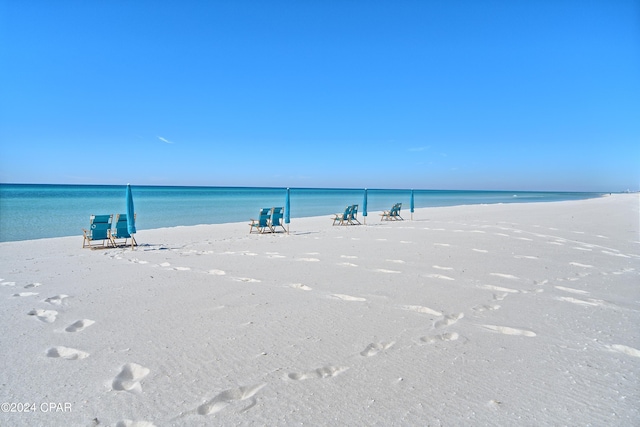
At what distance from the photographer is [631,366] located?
305 centimetres

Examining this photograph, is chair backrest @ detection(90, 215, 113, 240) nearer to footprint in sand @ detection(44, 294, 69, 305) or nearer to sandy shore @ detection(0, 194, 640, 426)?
sandy shore @ detection(0, 194, 640, 426)

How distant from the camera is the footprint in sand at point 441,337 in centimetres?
351

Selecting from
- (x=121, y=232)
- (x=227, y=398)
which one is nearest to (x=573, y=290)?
(x=227, y=398)

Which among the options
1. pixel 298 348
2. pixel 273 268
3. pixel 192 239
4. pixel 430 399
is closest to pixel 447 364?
pixel 430 399

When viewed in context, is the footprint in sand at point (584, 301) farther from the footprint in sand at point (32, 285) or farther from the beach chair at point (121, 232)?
the beach chair at point (121, 232)

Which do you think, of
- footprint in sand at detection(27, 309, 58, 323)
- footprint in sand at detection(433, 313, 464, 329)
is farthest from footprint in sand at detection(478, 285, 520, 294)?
footprint in sand at detection(27, 309, 58, 323)

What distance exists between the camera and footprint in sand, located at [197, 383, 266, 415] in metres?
2.46

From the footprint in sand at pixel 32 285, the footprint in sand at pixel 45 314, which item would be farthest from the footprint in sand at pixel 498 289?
the footprint in sand at pixel 32 285

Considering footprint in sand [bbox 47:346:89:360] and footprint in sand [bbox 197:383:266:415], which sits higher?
footprint in sand [bbox 47:346:89:360]

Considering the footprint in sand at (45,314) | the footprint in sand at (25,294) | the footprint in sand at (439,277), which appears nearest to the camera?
the footprint in sand at (45,314)

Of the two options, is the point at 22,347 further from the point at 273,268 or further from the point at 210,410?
the point at 273,268

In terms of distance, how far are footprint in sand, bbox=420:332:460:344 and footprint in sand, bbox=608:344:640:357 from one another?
1244 mm

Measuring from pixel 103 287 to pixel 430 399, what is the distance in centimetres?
458

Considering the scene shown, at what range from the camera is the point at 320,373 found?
2914 mm
